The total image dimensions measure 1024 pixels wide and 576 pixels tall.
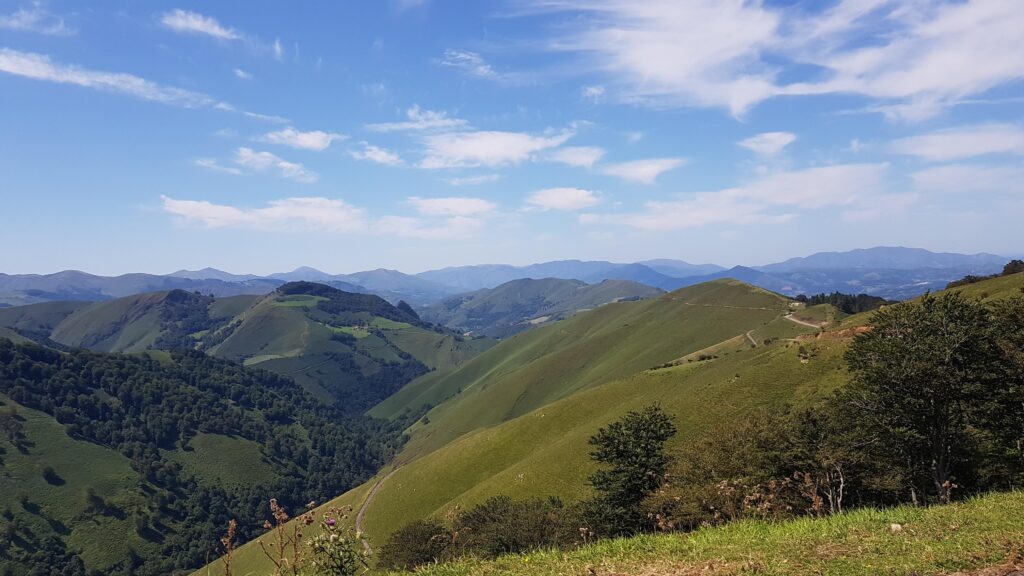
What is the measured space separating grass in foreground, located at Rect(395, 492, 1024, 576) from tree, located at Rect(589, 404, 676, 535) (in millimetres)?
33788

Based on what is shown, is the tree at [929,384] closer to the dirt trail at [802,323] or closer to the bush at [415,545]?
the bush at [415,545]

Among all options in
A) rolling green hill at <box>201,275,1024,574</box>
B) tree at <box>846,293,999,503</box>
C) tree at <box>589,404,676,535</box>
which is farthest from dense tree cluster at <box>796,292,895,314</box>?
tree at <box>846,293,999,503</box>

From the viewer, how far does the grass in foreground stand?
10.5 m

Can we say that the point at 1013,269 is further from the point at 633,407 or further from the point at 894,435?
the point at 894,435

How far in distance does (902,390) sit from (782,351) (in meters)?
59.4

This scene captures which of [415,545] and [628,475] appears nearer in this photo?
[628,475]

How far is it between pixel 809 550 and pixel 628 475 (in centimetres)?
3899

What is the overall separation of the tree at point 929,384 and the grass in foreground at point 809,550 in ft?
51.1

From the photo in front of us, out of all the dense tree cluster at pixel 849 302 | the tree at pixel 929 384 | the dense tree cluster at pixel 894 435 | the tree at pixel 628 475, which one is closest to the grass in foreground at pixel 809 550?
the dense tree cluster at pixel 894 435

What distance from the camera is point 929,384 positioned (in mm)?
28125

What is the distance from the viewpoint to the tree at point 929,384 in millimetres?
27922

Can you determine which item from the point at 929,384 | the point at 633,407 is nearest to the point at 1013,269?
the point at 633,407

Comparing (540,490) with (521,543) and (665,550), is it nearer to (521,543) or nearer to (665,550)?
(521,543)

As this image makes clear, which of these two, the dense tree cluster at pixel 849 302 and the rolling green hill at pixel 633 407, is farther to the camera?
the dense tree cluster at pixel 849 302
